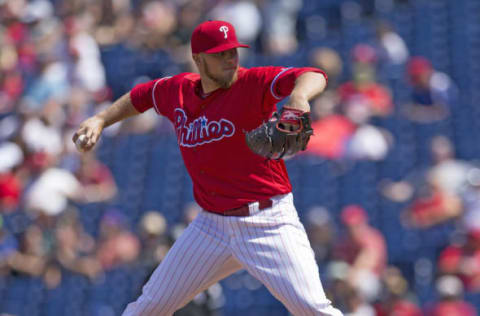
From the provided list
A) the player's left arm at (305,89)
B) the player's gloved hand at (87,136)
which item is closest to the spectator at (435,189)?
the player's gloved hand at (87,136)

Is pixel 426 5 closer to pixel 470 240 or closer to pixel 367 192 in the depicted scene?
pixel 367 192

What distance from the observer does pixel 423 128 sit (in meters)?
7.88

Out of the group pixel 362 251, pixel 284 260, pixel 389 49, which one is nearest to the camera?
pixel 284 260

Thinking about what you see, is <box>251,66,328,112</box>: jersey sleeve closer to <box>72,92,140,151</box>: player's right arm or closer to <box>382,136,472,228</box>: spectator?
<box>72,92,140,151</box>: player's right arm

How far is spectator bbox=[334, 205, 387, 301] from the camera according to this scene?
633 centimetres

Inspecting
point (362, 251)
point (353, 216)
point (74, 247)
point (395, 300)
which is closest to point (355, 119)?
point (353, 216)

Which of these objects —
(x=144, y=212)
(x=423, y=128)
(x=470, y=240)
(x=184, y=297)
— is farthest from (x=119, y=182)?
(x=184, y=297)

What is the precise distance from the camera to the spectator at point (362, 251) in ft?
20.8

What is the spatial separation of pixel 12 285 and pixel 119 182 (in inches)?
67.5

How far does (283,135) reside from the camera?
3.08 m

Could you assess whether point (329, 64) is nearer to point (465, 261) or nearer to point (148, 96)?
point (465, 261)

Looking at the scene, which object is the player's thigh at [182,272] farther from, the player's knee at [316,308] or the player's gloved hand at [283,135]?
the player's gloved hand at [283,135]

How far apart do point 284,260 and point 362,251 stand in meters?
3.21

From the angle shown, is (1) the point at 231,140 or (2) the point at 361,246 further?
(2) the point at 361,246
